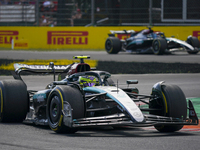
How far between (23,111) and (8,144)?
180cm

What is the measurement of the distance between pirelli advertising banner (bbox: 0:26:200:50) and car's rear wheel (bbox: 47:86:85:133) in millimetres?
20004

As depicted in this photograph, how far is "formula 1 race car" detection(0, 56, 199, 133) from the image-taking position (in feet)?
19.0

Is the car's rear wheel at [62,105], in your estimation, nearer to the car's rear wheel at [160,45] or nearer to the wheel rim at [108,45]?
the car's rear wheel at [160,45]

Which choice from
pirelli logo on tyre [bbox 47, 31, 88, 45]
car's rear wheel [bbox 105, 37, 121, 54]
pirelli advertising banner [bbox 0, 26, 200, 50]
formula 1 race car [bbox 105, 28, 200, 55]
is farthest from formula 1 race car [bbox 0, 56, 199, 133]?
pirelli logo on tyre [bbox 47, 31, 88, 45]

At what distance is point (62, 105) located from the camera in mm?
5859

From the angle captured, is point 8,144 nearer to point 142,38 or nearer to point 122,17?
point 142,38

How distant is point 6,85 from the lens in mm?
7012

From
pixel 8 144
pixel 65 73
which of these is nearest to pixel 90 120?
pixel 8 144

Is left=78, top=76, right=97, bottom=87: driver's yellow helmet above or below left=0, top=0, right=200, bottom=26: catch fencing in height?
below

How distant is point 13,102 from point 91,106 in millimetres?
1295

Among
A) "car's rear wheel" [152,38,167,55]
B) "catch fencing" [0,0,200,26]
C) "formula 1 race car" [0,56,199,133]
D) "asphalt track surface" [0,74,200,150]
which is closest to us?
"asphalt track surface" [0,74,200,150]

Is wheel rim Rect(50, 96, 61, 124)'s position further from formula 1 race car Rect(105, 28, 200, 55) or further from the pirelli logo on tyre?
the pirelli logo on tyre

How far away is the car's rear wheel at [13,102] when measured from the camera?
22.7 feet

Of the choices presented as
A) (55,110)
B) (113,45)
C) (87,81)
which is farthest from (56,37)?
(55,110)
